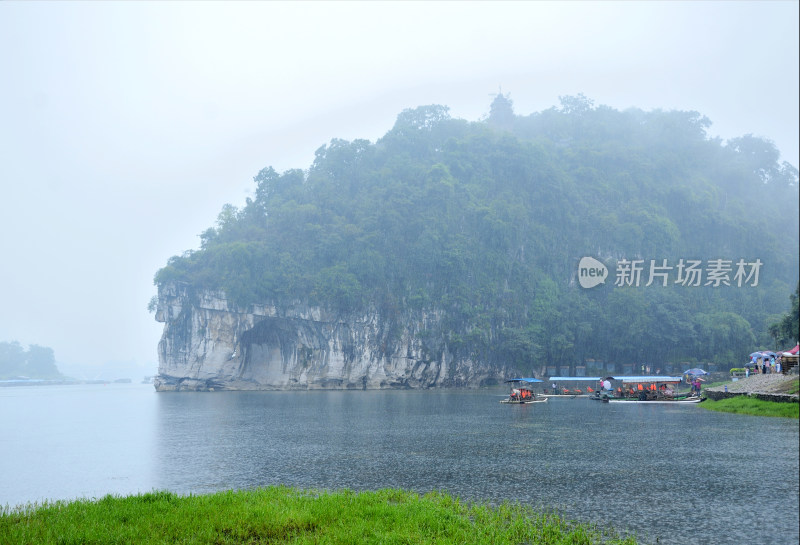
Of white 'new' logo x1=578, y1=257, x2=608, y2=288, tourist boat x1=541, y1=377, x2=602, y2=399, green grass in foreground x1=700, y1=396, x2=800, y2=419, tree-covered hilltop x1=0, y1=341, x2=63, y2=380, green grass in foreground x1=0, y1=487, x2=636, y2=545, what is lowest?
tree-covered hilltop x1=0, y1=341, x2=63, y2=380

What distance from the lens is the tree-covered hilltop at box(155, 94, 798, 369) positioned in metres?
85.8

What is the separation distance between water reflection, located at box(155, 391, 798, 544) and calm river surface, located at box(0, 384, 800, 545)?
6 cm

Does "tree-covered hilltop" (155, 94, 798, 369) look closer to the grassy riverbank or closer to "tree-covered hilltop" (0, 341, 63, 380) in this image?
the grassy riverbank

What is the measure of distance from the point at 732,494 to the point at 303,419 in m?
30.8

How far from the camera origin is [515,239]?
98375 mm

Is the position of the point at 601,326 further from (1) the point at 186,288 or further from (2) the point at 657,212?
(1) the point at 186,288

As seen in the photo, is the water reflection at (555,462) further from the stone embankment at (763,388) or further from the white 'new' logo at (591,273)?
the white 'new' logo at (591,273)

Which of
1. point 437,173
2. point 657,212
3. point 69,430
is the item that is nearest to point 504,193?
point 437,173

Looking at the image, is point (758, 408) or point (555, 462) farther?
point (758, 408)

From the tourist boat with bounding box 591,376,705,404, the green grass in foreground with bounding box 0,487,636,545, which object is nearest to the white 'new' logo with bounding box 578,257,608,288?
the tourist boat with bounding box 591,376,705,404

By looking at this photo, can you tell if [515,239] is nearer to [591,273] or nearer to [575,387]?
[591,273]

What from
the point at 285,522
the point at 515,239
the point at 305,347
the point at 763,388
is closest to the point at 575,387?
the point at 515,239

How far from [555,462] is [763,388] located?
863 cm

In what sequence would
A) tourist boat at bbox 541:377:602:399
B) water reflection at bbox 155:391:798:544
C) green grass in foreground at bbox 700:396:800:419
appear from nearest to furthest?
1. green grass in foreground at bbox 700:396:800:419
2. water reflection at bbox 155:391:798:544
3. tourist boat at bbox 541:377:602:399
